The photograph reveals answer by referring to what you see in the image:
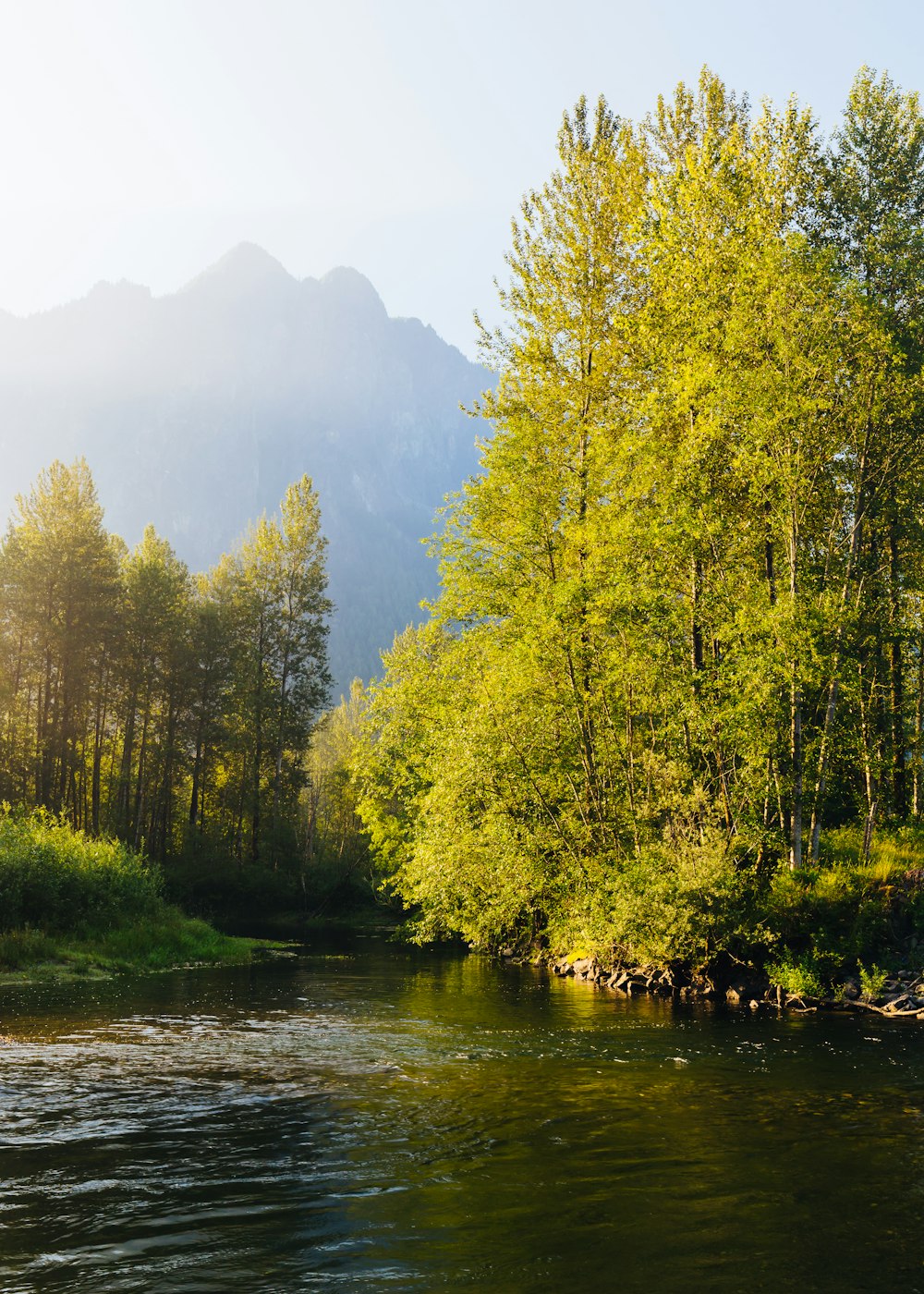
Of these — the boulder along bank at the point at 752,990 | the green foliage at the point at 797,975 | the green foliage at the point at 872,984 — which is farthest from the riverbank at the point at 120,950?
the green foliage at the point at 872,984

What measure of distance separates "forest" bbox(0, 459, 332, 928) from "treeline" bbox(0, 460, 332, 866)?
0.13 m

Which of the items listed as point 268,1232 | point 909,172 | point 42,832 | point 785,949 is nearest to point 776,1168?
point 268,1232

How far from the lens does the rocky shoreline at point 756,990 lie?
2203 cm

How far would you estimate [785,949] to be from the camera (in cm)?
2425

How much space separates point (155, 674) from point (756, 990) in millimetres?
48013

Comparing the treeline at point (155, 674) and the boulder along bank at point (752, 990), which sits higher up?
the treeline at point (155, 674)

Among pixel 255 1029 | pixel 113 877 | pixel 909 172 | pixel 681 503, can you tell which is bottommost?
pixel 255 1029

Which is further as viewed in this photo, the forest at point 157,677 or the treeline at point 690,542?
the forest at point 157,677

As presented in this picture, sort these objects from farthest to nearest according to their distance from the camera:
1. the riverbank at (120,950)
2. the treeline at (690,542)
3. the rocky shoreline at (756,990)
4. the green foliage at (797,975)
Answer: the riverbank at (120,950) < the treeline at (690,542) < the green foliage at (797,975) < the rocky shoreline at (756,990)

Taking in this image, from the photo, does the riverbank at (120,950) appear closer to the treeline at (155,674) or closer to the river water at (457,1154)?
the river water at (457,1154)

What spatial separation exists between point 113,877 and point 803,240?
29804 mm

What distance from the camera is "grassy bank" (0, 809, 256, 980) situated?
2792cm

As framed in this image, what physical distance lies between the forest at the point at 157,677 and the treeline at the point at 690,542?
27.6 metres

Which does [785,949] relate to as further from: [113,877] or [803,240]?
[113,877]
